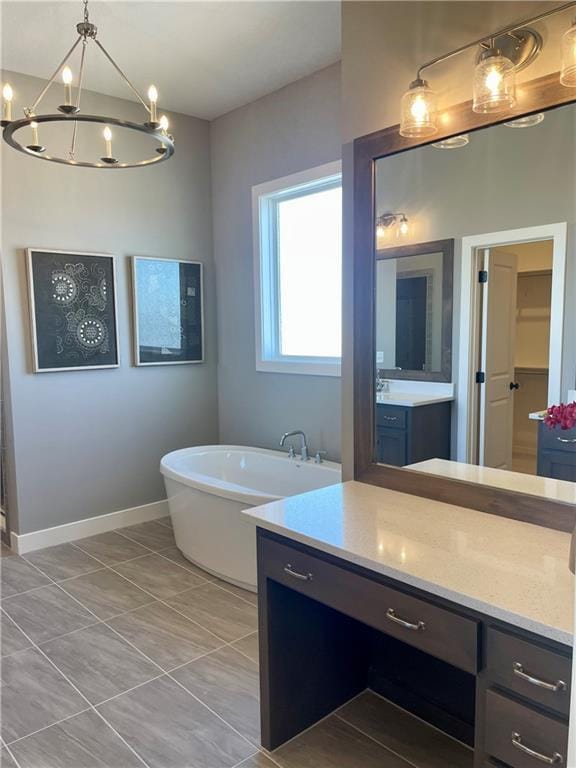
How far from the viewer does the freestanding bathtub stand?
2.89 metres

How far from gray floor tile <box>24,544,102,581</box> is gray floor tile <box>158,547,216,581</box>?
0.43m

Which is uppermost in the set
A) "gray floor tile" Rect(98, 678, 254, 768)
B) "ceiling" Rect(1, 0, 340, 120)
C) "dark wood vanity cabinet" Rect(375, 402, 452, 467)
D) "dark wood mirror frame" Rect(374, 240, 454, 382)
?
"ceiling" Rect(1, 0, 340, 120)

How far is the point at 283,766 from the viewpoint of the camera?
1.78 meters

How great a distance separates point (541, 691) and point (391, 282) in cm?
141

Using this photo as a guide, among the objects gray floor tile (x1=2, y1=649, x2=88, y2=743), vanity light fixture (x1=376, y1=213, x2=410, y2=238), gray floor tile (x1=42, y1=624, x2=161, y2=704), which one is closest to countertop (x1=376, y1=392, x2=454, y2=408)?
vanity light fixture (x1=376, y1=213, x2=410, y2=238)

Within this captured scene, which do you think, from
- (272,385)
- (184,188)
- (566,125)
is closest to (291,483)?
(272,385)

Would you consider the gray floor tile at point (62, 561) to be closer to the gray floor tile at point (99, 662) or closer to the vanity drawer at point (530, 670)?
the gray floor tile at point (99, 662)

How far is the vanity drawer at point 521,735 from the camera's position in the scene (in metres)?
1.12

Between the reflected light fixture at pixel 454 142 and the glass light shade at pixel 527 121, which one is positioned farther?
the reflected light fixture at pixel 454 142

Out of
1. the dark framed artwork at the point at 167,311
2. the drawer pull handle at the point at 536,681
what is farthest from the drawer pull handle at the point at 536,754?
the dark framed artwork at the point at 167,311

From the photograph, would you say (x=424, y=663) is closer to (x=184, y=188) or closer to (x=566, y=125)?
(x=566, y=125)

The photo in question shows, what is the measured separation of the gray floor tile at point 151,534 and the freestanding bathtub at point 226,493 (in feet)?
1.01

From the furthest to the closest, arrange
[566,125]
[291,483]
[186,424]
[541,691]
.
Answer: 1. [186,424]
2. [291,483]
3. [566,125]
4. [541,691]

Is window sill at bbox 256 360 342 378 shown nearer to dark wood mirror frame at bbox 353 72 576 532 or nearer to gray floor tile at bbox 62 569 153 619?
dark wood mirror frame at bbox 353 72 576 532
